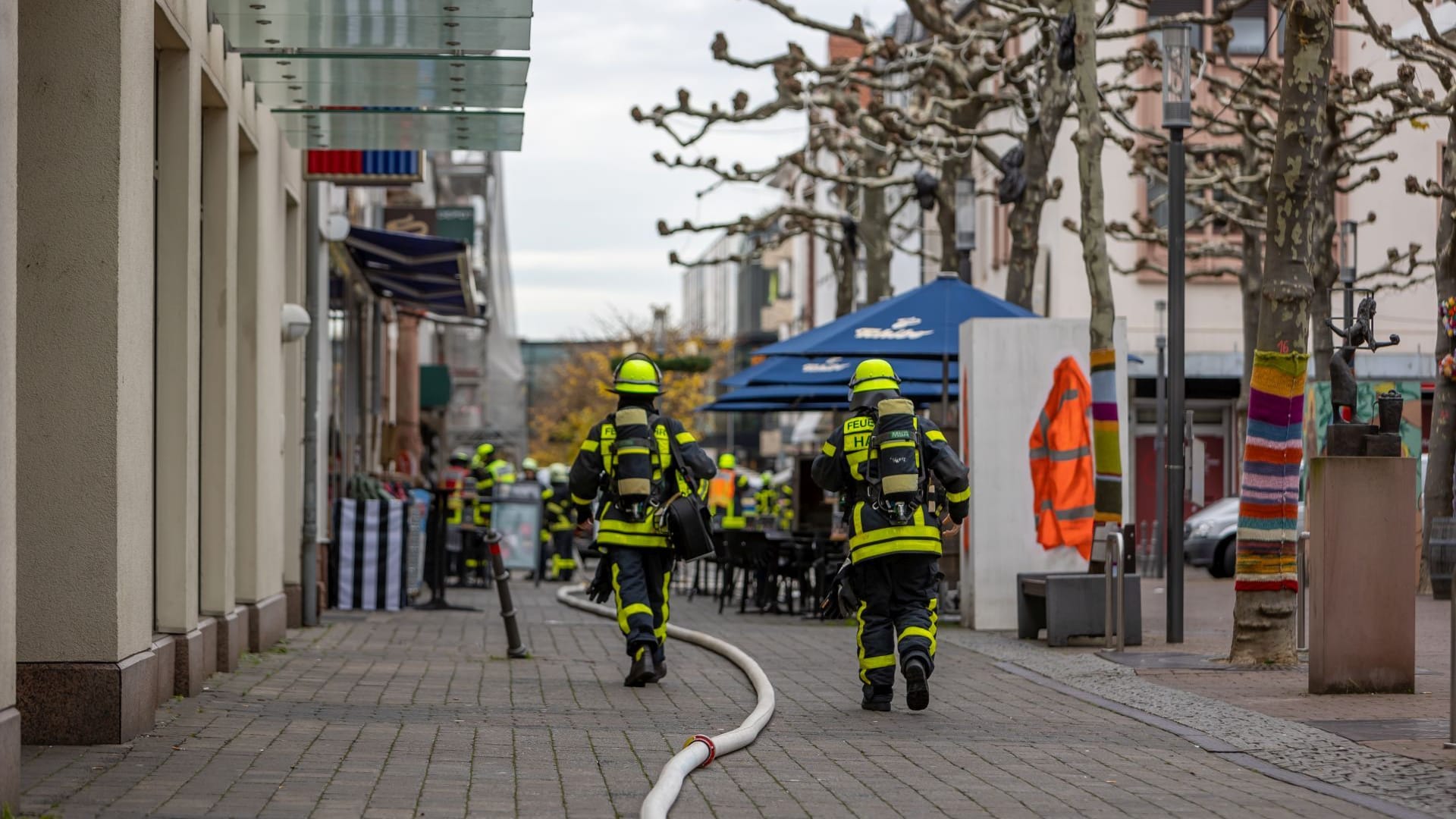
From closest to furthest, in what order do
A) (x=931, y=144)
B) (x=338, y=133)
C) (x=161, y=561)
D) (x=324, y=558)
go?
(x=161, y=561) → (x=338, y=133) → (x=324, y=558) → (x=931, y=144)

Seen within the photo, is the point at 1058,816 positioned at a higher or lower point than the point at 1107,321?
lower

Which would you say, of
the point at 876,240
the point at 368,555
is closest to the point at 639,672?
the point at 368,555

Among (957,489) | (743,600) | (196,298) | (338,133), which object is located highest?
(338,133)

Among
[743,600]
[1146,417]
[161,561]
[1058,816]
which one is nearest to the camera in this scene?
[1058,816]

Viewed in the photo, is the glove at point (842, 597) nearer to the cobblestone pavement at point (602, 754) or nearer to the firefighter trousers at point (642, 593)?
the cobblestone pavement at point (602, 754)

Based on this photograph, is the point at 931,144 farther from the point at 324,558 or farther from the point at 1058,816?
the point at 1058,816

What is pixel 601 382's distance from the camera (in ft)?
261

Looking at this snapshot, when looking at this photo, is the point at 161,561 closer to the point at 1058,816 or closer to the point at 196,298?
the point at 196,298

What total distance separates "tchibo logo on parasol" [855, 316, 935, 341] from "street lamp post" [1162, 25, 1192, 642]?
318cm

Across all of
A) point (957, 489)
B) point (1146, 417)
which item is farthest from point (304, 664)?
point (1146, 417)

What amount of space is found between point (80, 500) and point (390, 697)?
280cm

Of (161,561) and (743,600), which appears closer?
(161,561)

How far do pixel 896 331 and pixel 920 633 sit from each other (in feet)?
27.3

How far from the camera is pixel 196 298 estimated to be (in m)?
11.3
